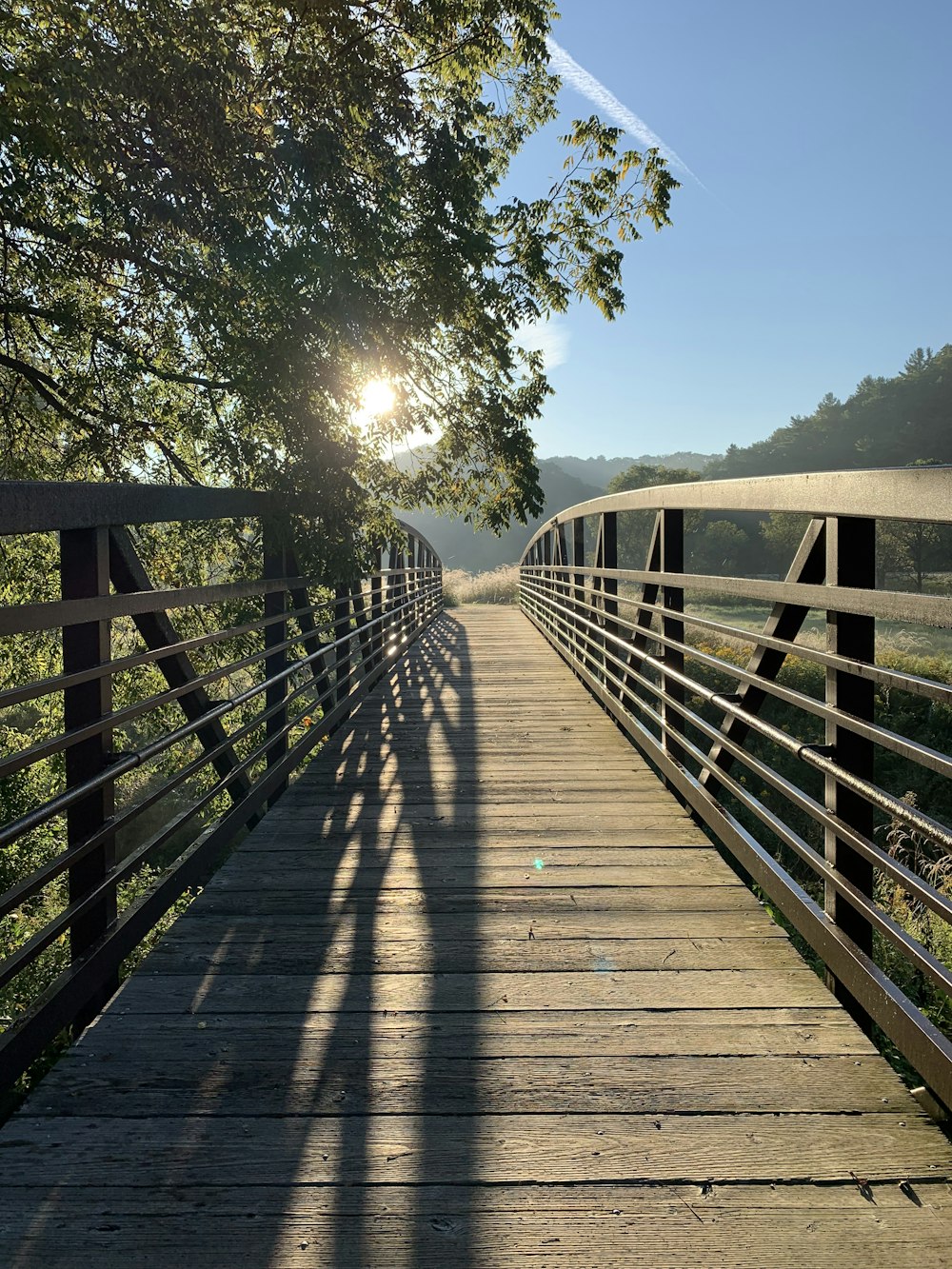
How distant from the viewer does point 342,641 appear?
18.4 ft

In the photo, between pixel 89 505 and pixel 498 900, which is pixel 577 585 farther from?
pixel 89 505

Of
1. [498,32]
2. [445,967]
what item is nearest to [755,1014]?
[445,967]

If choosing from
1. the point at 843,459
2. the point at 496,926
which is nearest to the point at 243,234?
the point at 496,926

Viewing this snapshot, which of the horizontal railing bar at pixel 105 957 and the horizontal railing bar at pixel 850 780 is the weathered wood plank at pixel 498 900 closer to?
the horizontal railing bar at pixel 105 957

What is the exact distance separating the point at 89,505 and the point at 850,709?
1.85 metres

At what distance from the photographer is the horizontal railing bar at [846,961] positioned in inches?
63.3

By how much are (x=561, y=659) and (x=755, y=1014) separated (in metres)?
7.00

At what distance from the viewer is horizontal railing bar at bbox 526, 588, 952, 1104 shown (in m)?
1.61

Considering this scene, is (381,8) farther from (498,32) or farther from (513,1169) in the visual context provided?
(513,1169)

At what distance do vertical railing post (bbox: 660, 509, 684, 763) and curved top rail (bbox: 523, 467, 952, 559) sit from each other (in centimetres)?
52

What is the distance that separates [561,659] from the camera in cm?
904

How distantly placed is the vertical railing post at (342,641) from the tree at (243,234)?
494 mm

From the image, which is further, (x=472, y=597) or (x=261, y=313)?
(x=472, y=597)

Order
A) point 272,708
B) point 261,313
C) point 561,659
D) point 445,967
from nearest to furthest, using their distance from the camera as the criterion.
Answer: point 445,967, point 272,708, point 261,313, point 561,659
